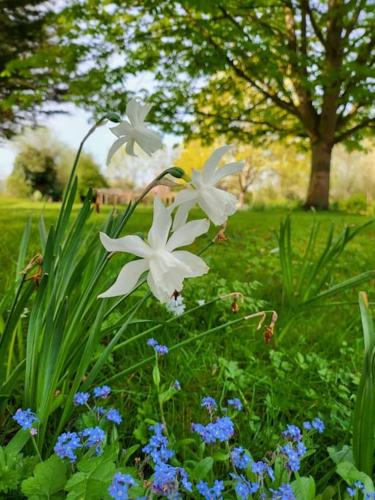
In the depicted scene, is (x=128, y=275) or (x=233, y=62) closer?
(x=128, y=275)

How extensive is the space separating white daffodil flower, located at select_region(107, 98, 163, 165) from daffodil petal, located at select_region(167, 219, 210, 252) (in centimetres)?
21

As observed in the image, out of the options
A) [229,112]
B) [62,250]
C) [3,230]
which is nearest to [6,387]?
[62,250]

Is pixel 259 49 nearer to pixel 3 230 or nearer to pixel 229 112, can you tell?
pixel 229 112

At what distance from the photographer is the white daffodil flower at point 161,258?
0.73 meters

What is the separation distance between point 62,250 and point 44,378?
0.99 feet

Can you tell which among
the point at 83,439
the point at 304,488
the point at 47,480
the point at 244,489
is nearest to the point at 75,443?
the point at 47,480

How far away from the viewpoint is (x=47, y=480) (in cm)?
76

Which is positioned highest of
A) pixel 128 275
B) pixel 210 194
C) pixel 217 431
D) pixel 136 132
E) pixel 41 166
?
pixel 41 166

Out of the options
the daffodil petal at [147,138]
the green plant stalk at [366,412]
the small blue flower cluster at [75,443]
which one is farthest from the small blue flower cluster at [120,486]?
the daffodil petal at [147,138]

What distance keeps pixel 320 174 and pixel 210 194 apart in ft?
31.3

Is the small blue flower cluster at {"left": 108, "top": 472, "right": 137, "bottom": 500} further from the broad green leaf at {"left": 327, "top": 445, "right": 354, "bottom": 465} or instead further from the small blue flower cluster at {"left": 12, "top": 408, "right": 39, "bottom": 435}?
the broad green leaf at {"left": 327, "top": 445, "right": 354, "bottom": 465}

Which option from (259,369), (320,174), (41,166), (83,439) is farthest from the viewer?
(41,166)

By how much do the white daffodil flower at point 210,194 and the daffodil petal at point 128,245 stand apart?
81mm

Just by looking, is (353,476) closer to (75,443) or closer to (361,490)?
(361,490)
